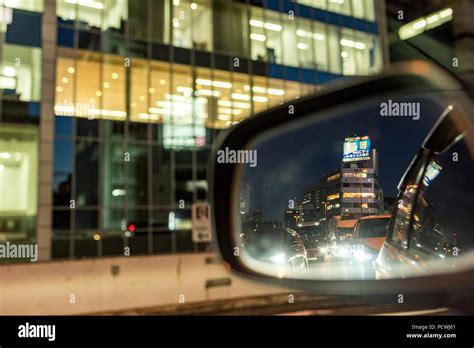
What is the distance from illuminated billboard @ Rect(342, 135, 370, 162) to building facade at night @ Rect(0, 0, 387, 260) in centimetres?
794

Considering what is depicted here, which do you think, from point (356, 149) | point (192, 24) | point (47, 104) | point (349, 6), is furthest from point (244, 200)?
point (349, 6)

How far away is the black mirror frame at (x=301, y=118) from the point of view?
→ 44.1 inches

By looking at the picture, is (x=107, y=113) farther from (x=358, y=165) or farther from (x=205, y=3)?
(x=358, y=165)

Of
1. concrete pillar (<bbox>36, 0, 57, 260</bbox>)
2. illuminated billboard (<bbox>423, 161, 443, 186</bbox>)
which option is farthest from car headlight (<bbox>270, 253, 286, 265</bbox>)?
concrete pillar (<bbox>36, 0, 57, 260</bbox>)

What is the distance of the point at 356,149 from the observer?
1.45m

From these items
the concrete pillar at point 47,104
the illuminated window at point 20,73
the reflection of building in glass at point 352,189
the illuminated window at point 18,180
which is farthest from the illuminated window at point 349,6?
the reflection of building in glass at point 352,189

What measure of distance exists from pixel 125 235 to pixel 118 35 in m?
5.12

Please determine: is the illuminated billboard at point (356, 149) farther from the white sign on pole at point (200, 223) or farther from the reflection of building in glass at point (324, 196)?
the white sign on pole at point (200, 223)

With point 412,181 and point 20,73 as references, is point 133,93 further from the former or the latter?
point 412,181

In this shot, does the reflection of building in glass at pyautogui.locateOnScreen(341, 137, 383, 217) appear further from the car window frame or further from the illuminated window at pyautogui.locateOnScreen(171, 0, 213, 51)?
the illuminated window at pyautogui.locateOnScreen(171, 0, 213, 51)

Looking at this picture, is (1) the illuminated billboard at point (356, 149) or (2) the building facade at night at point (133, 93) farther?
(2) the building facade at night at point (133, 93)

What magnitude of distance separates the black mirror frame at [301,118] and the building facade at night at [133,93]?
7.79m

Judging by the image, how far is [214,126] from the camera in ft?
40.4
